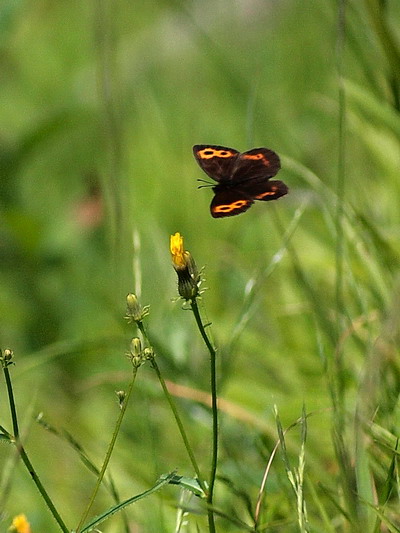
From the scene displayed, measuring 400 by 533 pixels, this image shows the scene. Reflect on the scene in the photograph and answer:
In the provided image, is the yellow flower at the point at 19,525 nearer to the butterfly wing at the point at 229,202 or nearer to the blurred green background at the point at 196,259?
the blurred green background at the point at 196,259

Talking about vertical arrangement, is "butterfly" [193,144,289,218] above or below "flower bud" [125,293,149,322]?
above

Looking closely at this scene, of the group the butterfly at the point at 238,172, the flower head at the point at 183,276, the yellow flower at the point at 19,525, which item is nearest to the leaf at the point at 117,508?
the yellow flower at the point at 19,525

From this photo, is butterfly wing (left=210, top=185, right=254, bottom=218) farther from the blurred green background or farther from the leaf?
the leaf

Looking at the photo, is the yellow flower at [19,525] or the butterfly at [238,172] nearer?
the butterfly at [238,172]

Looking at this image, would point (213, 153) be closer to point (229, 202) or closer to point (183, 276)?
point (229, 202)

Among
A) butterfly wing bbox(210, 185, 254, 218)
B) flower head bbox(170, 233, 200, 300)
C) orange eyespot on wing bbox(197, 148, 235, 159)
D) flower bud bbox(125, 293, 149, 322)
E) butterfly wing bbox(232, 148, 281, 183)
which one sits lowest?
flower bud bbox(125, 293, 149, 322)

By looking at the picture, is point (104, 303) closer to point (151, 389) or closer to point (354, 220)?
point (151, 389)

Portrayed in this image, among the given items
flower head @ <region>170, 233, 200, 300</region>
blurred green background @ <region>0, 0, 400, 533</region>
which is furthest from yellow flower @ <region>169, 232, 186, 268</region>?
blurred green background @ <region>0, 0, 400, 533</region>

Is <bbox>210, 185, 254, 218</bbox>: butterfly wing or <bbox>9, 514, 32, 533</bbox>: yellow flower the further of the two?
<bbox>9, 514, 32, 533</bbox>: yellow flower
